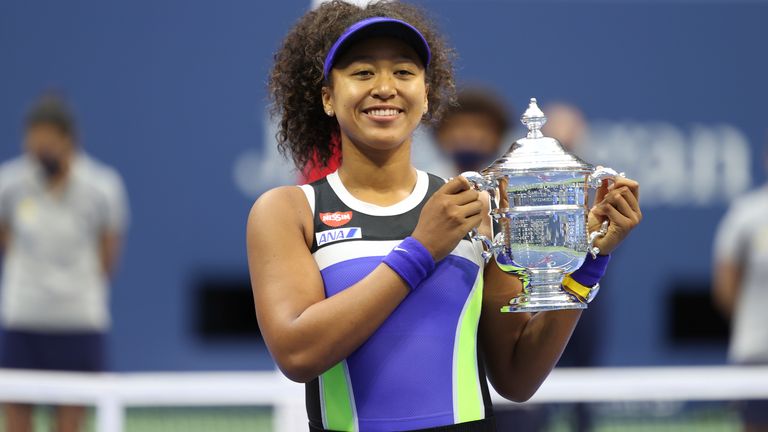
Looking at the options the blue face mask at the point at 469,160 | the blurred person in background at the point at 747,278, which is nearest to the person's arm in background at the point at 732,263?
the blurred person in background at the point at 747,278

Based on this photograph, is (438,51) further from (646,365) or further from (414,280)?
(646,365)

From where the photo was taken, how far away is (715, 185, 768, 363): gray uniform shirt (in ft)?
18.7

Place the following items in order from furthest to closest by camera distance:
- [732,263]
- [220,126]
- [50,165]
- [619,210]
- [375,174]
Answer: [220,126] → [50,165] → [732,263] → [375,174] → [619,210]

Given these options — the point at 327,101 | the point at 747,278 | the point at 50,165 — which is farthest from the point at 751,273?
the point at 327,101

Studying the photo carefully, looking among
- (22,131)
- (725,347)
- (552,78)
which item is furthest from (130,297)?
(725,347)

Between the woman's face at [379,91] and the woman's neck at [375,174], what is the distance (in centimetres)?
4

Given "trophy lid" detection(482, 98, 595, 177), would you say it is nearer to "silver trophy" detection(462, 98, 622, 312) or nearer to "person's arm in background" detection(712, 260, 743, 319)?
"silver trophy" detection(462, 98, 622, 312)

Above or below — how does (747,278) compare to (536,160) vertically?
above

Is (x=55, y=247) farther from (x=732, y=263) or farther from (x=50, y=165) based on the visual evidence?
→ (x=732, y=263)

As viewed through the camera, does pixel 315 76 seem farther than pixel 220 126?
No

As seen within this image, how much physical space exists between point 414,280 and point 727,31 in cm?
738

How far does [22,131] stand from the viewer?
8430 millimetres

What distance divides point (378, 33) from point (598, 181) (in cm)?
49

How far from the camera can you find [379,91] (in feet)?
7.94
